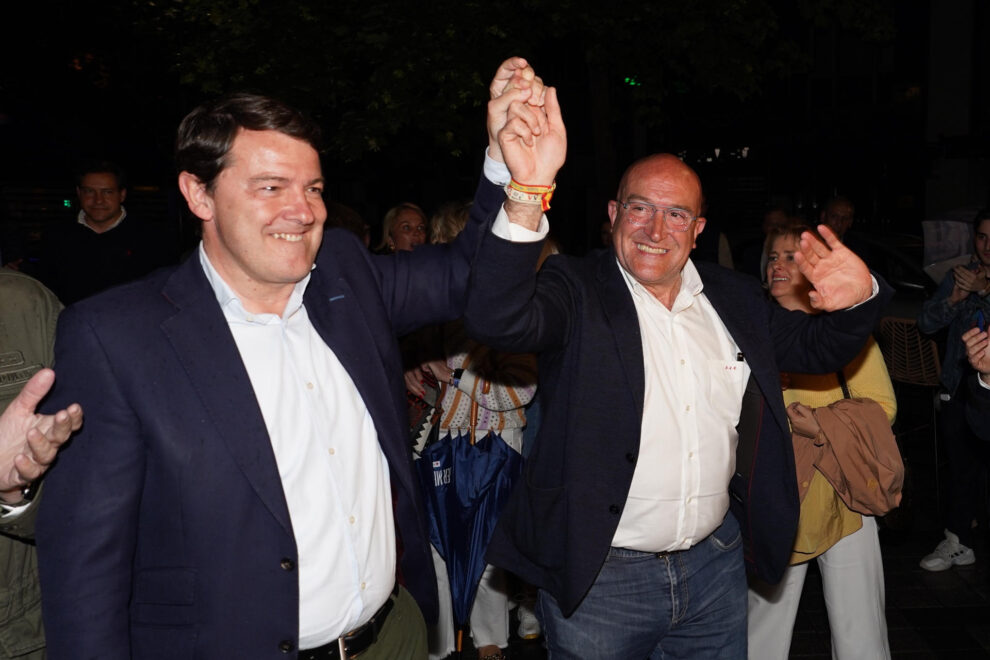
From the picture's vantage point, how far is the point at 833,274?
300cm

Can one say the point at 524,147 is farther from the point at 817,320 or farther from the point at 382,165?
the point at 382,165

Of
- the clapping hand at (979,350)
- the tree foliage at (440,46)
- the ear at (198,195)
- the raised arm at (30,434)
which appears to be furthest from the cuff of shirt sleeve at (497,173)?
the tree foliage at (440,46)

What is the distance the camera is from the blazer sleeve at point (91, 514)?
6.31 feet

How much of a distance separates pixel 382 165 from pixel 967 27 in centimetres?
1378

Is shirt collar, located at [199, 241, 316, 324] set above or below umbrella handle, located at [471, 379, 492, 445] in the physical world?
above

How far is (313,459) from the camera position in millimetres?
2182

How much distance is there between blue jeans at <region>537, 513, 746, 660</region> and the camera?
9.82 ft

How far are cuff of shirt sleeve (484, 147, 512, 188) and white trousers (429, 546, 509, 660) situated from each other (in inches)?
114

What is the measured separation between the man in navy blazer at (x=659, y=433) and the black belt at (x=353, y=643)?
0.77 m

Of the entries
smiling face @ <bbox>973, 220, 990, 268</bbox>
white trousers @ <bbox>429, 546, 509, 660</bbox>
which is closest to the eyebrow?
white trousers @ <bbox>429, 546, 509, 660</bbox>

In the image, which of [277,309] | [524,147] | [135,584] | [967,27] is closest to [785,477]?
[524,147]

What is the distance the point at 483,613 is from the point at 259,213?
332cm

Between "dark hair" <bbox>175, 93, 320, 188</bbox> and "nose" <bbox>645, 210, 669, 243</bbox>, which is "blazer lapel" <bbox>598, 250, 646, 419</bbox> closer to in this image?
"nose" <bbox>645, 210, 669, 243</bbox>

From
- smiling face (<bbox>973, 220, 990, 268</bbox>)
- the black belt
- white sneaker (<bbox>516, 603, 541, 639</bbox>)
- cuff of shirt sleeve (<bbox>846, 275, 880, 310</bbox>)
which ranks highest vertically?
cuff of shirt sleeve (<bbox>846, 275, 880, 310</bbox>)
